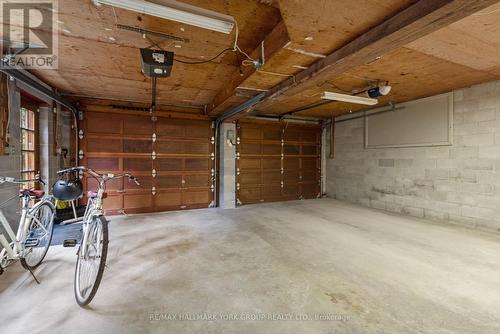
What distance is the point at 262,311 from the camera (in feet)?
5.66

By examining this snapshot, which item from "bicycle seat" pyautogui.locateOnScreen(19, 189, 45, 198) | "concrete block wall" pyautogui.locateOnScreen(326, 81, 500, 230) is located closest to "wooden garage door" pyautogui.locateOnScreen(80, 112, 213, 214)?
"bicycle seat" pyautogui.locateOnScreen(19, 189, 45, 198)

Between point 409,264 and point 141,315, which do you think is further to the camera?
point 409,264

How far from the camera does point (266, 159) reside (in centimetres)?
607

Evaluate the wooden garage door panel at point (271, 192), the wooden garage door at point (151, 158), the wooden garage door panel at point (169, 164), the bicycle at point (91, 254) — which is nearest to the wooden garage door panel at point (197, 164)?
the wooden garage door at point (151, 158)

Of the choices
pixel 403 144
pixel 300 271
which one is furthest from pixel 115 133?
pixel 403 144

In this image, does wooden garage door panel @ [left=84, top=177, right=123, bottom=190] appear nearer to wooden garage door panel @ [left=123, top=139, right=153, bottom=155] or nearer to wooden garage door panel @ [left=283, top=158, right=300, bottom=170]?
wooden garage door panel @ [left=123, top=139, right=153, bottom=155]

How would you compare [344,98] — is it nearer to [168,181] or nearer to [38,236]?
[168,181]

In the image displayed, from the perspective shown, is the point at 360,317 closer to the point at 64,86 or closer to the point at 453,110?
the point at 453,110

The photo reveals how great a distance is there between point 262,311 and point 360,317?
708 millimetres

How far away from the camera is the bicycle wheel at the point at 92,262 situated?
5.83 feet

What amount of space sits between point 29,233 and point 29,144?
6.24 ft

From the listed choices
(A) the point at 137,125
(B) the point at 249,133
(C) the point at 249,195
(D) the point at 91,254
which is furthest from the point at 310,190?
(D) the point at 91,254

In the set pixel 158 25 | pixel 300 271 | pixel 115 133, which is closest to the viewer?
pixel 158 25

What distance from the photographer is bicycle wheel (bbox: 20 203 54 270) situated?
2.24m
